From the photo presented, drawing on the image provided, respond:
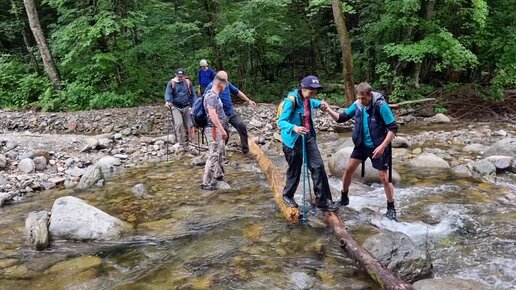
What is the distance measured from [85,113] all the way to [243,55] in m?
8.04

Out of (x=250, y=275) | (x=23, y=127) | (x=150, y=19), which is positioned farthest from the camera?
(x=150, y=19)

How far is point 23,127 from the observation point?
53.4ft

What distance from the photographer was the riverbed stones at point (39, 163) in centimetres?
1016

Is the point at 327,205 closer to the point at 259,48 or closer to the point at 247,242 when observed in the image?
the point at 247,242

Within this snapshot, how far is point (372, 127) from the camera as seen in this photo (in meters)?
5.59

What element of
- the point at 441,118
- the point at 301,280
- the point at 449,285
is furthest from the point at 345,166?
the point at 441,118

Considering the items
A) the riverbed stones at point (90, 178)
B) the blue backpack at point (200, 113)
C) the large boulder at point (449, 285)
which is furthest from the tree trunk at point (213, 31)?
the large boulder at point (449, 285)

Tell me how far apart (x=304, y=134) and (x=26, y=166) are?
7544mm

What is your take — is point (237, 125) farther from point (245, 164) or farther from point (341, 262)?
point (341, 262)

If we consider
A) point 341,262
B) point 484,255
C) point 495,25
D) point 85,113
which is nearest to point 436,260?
point 484,255

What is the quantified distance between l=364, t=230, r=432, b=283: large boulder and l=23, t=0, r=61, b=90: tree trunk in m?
17.0

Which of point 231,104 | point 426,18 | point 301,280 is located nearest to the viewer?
point 301,280

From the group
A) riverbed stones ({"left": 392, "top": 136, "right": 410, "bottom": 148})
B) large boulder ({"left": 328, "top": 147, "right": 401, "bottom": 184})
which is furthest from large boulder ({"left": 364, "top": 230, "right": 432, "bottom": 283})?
riverbed stones ({"left": 392, "top": 136, "right": 410, "bottom": 148})

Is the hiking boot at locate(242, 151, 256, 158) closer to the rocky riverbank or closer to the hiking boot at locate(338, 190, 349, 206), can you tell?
the rocky riverbank
